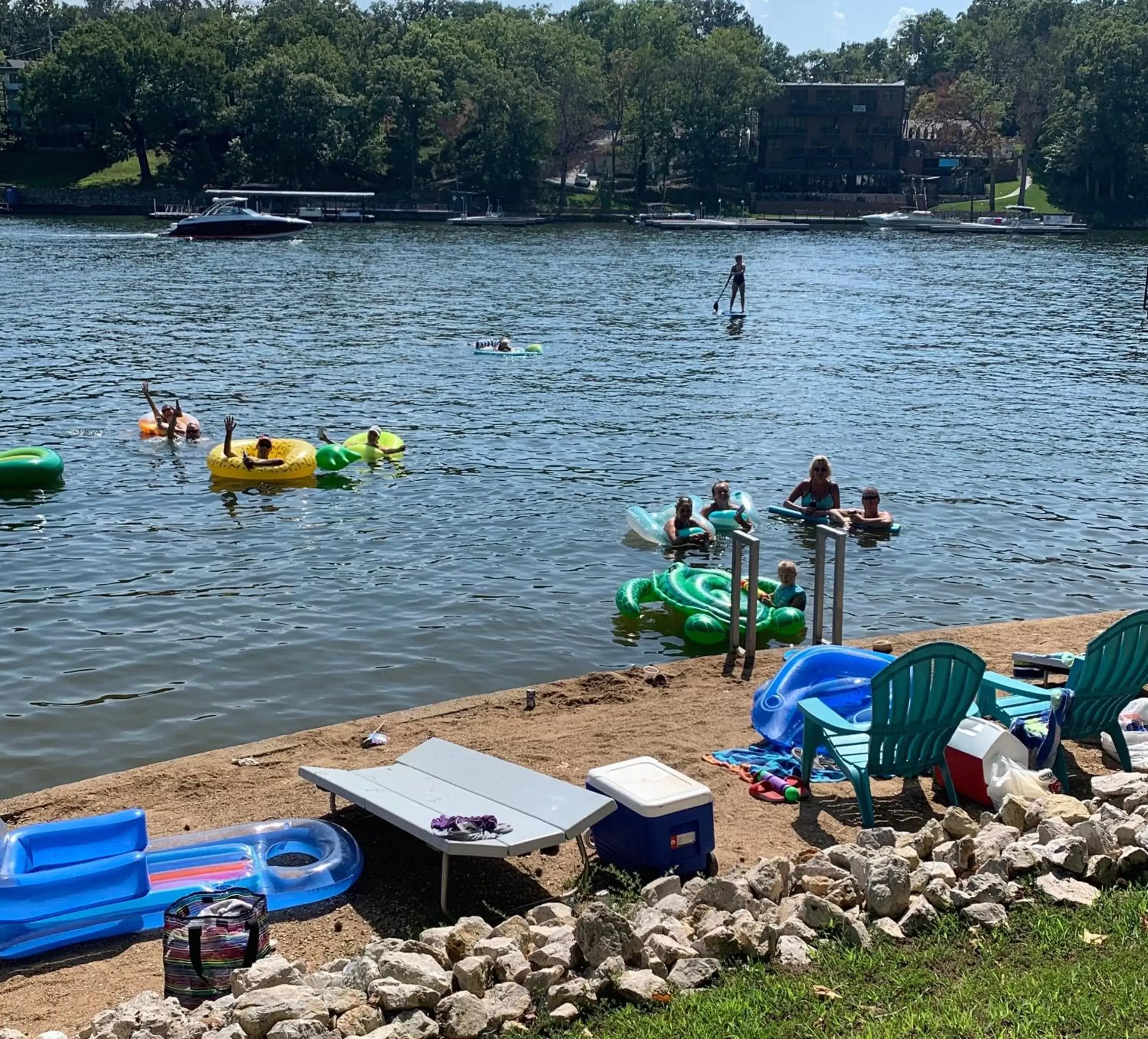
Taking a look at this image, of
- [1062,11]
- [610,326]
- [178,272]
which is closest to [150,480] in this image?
[610,326]

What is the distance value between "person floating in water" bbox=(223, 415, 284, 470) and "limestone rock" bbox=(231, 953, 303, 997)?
48.8 feet

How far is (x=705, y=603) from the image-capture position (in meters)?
14.0

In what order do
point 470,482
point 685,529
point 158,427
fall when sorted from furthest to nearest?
point 158,427, point 470,482, point 685,529

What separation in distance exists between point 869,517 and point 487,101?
321ft

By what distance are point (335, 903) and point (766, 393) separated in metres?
23.3

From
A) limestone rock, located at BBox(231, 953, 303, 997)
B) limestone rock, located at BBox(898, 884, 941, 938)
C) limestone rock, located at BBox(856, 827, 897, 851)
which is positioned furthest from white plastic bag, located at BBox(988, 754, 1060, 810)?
limestone rock, located at BBox(231, 953, 303, 997)

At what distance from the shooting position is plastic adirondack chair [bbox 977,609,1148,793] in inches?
348

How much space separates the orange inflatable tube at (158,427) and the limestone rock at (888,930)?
18882 mm

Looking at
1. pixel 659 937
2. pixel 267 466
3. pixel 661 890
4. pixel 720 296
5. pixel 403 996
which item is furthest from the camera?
pixel 720 296

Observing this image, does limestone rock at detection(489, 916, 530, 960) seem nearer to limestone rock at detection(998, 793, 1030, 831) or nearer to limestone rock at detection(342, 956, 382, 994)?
limestone rock at detection(342, 956, 382, 994)

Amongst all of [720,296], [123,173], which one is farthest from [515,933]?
[123,173]

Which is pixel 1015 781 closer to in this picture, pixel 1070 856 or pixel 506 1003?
pixel 1070 856

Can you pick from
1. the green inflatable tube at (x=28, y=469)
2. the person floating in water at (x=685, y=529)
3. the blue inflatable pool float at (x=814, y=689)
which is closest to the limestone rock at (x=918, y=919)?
the blue inflatable pool float at (x=814, y=689)

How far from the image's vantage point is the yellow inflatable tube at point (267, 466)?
20203mm
